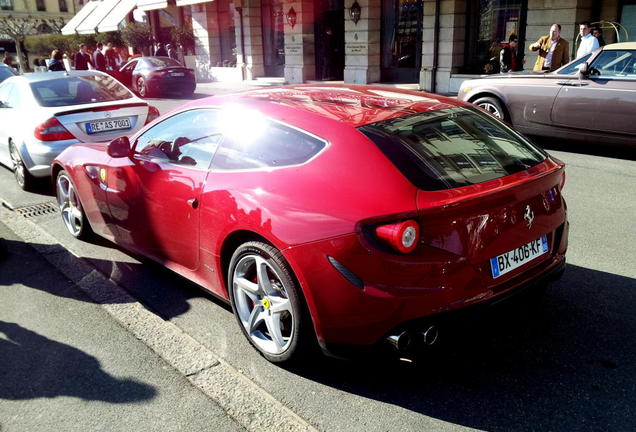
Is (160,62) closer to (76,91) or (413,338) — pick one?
(76,91)

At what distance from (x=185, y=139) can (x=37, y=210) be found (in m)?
3.50

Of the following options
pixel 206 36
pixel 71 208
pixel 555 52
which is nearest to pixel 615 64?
pixel 555 52

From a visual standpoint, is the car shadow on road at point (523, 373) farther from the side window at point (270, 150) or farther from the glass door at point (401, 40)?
the glass door at point (401, 40)

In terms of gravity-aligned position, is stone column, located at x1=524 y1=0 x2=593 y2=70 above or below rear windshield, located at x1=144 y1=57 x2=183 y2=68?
above

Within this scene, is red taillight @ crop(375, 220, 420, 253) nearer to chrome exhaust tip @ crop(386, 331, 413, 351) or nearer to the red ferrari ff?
the red ferrari ff

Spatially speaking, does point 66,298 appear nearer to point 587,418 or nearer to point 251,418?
point 251,418

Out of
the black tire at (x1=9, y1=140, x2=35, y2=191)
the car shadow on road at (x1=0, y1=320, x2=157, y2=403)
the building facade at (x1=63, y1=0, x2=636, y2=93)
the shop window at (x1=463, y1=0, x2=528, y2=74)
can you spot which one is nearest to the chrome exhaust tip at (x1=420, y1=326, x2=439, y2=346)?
the car shadow on road at (x1=0, y1=320, x2=157, y2=403)

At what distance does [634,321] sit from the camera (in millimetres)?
3598

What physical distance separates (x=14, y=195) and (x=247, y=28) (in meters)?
21.0

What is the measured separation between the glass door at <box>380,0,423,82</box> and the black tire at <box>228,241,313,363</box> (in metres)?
17.7

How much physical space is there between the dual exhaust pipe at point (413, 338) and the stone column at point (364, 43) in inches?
742

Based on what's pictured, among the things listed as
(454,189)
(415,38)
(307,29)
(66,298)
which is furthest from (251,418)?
(307,29)

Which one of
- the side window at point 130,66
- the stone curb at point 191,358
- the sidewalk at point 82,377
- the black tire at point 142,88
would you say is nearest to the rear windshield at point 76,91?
the stone curb at point 191,358

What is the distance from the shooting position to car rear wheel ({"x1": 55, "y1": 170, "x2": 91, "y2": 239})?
5391 mm
